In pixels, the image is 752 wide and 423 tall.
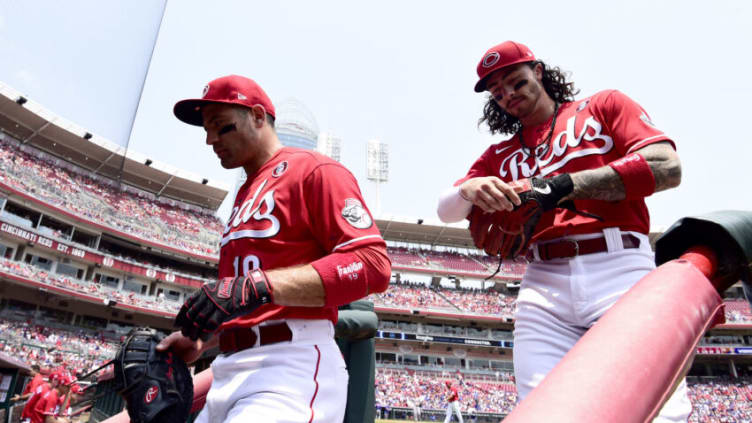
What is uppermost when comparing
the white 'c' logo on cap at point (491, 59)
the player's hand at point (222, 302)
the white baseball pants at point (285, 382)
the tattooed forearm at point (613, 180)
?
the white 'c' logo on cap at point (491, 59)

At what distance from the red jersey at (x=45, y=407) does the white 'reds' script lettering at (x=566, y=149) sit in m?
8.73

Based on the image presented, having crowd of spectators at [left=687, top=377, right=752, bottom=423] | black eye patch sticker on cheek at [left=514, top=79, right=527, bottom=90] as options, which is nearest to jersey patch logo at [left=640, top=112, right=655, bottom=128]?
black eye patch sticker on cheek at [left=514, top=79, right=527, bottom=90]

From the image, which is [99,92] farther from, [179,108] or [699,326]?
[699,326]

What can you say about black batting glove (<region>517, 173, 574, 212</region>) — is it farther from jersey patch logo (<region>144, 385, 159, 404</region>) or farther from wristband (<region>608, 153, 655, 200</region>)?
jersey patch logo (<region>144, 385, 159, 404</region>)

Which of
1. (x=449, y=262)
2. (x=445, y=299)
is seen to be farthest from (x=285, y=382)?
(x=449, y=262)

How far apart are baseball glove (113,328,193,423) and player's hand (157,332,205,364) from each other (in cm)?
3

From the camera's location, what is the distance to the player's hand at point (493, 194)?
1723 millimetres

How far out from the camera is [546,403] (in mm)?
458

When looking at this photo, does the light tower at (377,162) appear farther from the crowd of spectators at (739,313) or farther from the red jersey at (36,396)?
the red jersey at (36,396)

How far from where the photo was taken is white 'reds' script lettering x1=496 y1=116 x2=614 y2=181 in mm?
2178

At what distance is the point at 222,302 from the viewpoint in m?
1.56

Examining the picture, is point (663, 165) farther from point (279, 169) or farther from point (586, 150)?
point (279, 169)

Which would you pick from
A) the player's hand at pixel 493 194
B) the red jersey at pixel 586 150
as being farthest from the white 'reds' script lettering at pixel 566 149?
the player's hand at pixel 493 194

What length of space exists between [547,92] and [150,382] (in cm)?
253
